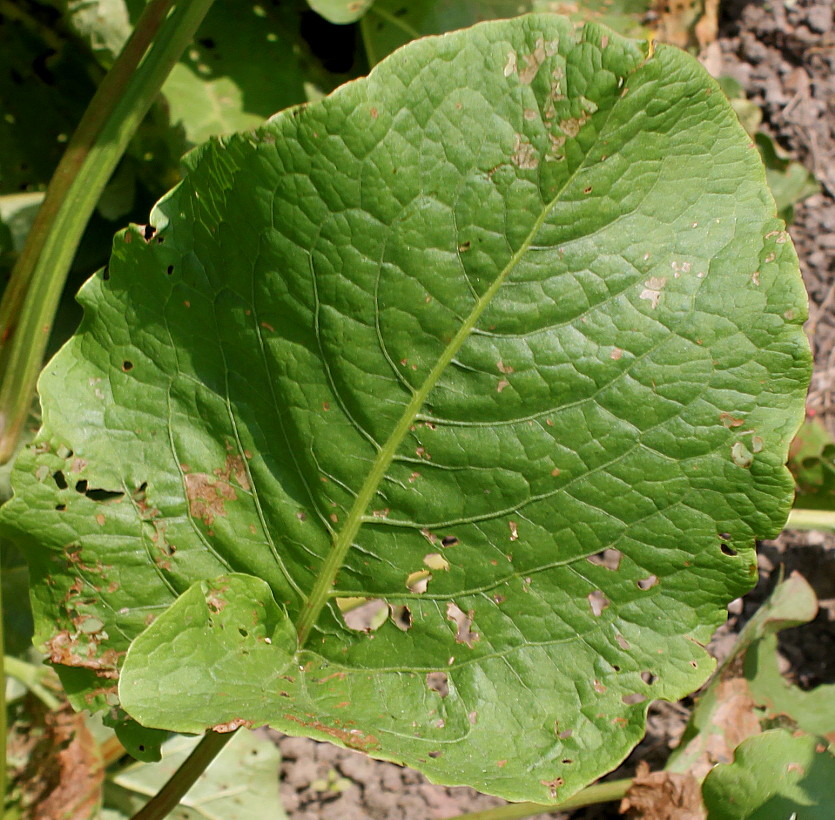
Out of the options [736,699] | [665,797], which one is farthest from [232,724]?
[736,699]

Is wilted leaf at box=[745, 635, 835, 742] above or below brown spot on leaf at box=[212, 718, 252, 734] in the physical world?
below

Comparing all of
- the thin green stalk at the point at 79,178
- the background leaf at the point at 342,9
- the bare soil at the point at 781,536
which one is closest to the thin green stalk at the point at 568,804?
the bare soil at the point at 781,536

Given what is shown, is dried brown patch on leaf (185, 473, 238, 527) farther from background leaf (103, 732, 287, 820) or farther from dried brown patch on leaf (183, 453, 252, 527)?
background leaf (103, 732, 287, 820)

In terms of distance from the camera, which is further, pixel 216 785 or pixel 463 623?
pixel 216 785

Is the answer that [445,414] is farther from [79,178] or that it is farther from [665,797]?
[665,797]

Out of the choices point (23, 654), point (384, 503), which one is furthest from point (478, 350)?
point (23, 654)

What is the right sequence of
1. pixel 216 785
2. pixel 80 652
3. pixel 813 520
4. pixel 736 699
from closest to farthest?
1. pixel 80 652
2. pixel 736 699
3. pixel 216 785
4. pixel 813 520

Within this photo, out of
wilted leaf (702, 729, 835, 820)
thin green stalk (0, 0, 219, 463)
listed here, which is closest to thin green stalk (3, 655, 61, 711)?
thin green stalk (0, 0, 219, 463)
